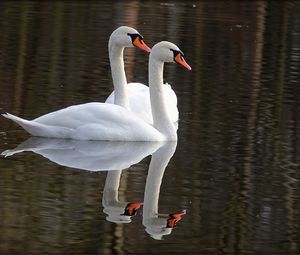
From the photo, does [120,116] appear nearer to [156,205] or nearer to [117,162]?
[117,162]

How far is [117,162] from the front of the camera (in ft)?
34.7

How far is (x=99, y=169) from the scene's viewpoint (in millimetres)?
10203

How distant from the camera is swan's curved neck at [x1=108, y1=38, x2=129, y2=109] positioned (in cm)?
1248

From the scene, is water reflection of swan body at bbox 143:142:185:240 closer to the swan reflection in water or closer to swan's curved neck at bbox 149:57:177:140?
the swan reflection in water

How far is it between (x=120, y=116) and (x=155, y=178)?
1.75 metres

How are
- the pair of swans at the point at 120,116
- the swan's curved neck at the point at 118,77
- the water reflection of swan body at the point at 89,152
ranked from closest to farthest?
the water reflection of swan body at the point at 89,152, the pair of swans at the point at 120,116, the swan's curved neck at the point at 118,77

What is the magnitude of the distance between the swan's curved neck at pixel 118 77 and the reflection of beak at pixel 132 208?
11.7 feet

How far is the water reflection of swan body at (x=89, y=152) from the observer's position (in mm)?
10414

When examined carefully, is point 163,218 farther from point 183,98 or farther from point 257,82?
point 257,82

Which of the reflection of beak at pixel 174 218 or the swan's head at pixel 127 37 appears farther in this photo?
the swan's head at pixel 127 37

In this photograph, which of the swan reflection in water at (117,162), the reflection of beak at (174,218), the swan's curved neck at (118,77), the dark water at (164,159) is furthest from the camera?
the swan's curved neck at (118,77)

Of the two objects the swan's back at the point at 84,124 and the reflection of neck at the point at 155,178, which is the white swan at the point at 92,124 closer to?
the swan's back at the point at 84,124

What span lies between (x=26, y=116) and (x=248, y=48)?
848 cm

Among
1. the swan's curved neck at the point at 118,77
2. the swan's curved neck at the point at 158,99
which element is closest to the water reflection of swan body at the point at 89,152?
the swan's curved neck at the point at 158,99
